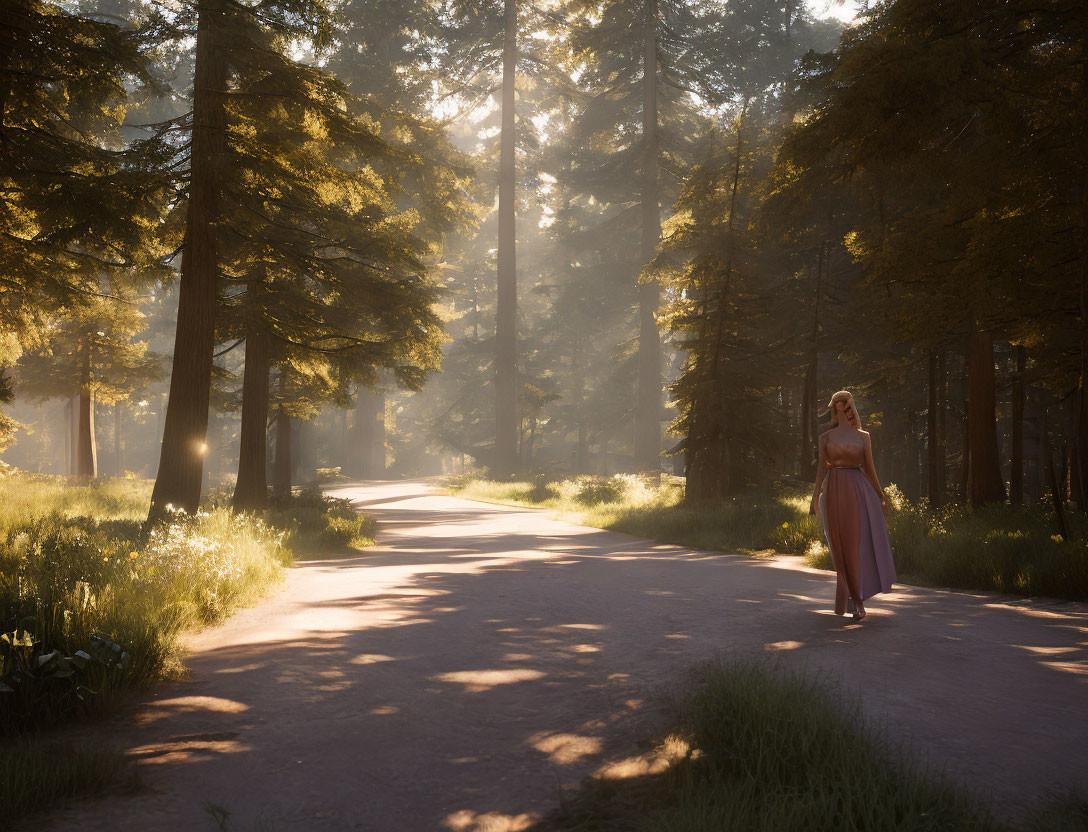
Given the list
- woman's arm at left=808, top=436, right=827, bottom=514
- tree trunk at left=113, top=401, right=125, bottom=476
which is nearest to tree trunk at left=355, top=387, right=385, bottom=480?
tree trunk at left=113, top=401, right=125, bottom=476

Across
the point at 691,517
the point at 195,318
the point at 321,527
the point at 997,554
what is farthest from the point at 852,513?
the point at 321,527

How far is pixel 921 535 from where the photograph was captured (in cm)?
1118

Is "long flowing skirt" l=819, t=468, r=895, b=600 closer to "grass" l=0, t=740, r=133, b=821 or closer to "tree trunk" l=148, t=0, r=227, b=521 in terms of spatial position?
"grass" l=0, t=740, r=133, b=821

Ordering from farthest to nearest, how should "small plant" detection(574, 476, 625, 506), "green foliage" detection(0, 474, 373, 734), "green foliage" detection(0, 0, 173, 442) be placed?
"small plant" detection(574, 476, 625, 506) → "green foliage" detection(0, 0, 173, 442) → "green foliage" detection(0, 474, 373, 734)

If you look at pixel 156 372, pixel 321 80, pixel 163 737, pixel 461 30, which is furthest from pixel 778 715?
pixel 461 30

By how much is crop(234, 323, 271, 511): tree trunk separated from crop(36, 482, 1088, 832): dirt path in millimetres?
8172

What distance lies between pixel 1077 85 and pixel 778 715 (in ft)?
33.5

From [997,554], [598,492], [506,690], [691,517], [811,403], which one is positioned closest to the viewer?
[506,690]

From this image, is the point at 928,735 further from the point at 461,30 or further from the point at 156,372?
the point at 461,30

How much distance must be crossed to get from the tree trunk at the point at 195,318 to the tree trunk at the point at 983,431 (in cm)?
1377

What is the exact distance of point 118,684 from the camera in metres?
4.70

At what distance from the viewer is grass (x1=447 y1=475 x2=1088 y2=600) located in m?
8.75

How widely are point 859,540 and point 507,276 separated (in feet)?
108

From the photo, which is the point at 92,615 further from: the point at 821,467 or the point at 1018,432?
the point at 1018,432
